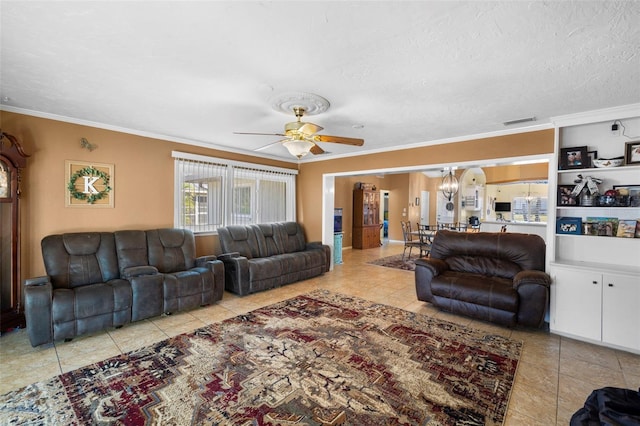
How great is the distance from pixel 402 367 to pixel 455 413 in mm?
592

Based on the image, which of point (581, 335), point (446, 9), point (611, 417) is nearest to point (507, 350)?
point (581, 335)

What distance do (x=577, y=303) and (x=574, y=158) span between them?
171 cm

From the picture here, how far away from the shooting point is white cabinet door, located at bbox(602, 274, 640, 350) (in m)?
2.88

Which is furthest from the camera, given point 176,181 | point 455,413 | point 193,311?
point 176,181

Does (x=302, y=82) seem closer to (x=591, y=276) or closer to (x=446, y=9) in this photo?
(x=446, y=9)

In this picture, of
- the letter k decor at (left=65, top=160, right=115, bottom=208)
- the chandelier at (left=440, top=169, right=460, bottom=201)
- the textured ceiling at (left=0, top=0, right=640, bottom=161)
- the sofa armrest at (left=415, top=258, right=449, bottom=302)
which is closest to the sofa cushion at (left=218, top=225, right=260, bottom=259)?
the letter k decor at (left=65, top=160, right=115, bottom=208)

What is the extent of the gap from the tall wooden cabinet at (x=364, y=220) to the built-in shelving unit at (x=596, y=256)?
19.5ft

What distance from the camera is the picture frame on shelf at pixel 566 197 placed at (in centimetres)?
347

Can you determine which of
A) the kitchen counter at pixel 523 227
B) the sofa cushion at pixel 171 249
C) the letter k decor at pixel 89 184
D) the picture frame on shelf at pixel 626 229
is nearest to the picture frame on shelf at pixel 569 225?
the picture frame on shelf at pixel 626 229

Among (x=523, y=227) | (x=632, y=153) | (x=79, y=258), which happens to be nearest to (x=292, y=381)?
(x=79, y=258)

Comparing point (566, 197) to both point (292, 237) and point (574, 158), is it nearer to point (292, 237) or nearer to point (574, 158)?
point (574, 158)

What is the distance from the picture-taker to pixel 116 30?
182 cm

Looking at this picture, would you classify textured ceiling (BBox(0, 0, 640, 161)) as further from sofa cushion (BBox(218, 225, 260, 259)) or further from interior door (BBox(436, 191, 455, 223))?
interior door (BBox(436, 191, 455, 223))

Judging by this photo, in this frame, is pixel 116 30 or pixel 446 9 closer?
pixel 446 9
